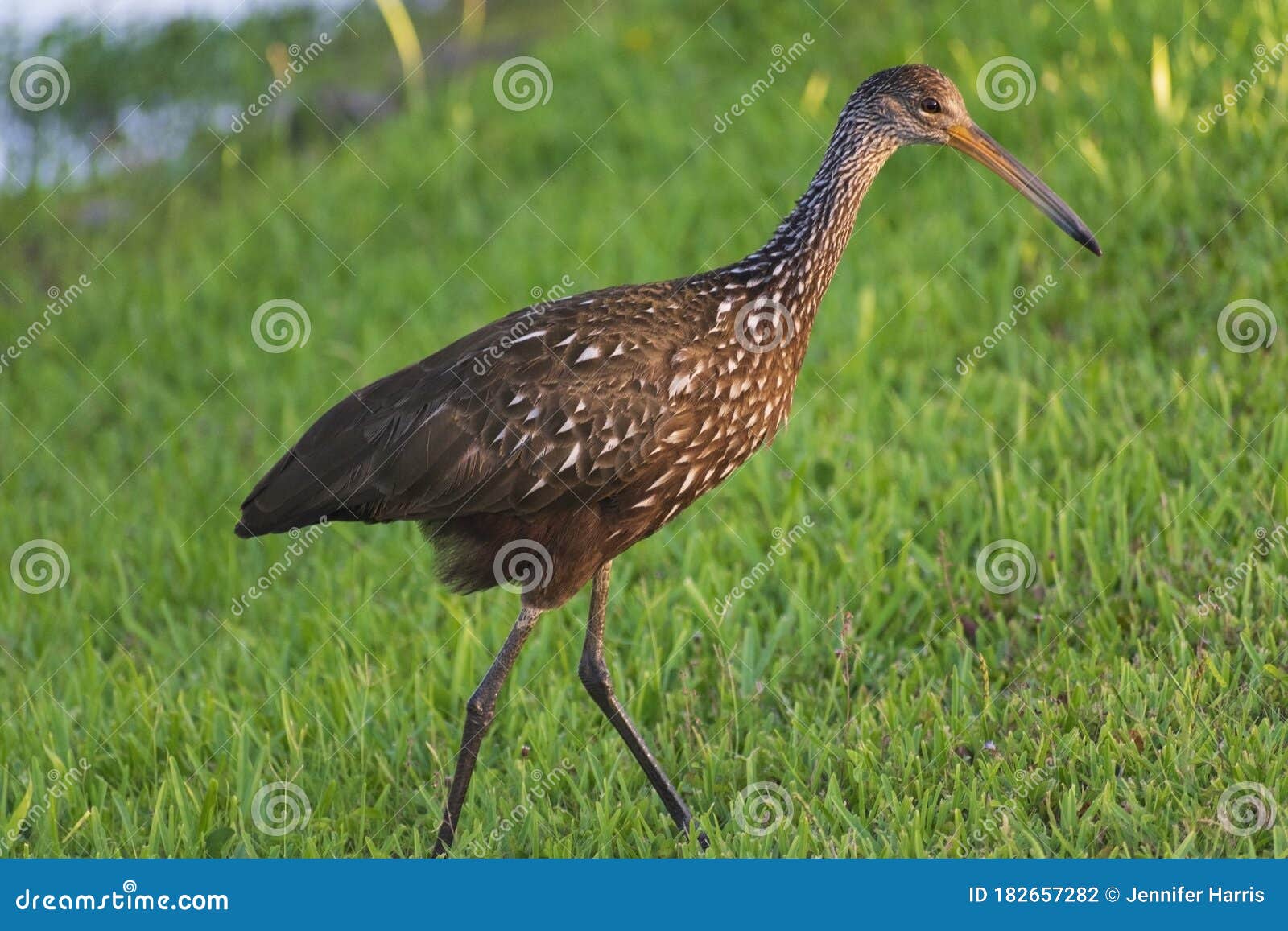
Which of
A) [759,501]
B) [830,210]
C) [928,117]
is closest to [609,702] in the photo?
[830,210]

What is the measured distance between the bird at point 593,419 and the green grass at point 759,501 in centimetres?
60

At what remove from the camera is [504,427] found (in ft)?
13.5

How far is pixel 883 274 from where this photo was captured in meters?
7.25

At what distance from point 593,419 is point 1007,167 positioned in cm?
152

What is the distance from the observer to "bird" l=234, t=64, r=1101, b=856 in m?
4.05

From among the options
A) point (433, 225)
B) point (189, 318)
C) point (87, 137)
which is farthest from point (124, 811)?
point (87, 137)

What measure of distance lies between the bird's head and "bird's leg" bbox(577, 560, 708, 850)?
5.19 feet

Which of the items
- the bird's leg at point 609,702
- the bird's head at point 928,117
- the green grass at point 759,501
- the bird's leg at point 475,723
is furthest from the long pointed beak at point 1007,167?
the bird's leg at point 475,723

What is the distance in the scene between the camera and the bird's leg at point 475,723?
4.26m

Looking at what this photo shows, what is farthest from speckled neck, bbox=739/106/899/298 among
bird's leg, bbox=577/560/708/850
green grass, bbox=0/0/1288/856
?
green grass, bbox=0/0/1288/856

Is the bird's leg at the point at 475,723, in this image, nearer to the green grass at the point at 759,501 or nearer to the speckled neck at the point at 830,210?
the green grass at the point at 759,501

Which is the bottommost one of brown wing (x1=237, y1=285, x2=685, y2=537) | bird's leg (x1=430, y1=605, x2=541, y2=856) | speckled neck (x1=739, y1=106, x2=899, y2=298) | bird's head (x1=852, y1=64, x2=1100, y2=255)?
bird's leg (x1=430, y1=605, x2=541, y2=856)

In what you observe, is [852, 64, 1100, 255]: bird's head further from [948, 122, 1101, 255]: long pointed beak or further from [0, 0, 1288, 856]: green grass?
[0, 0, 1288, 856]: green grass

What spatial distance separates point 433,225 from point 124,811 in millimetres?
5223
